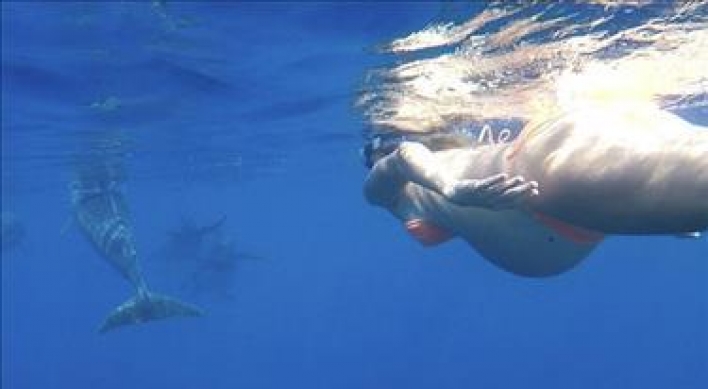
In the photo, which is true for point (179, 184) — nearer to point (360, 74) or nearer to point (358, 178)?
point (358, 178)

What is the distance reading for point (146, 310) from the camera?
1595cm

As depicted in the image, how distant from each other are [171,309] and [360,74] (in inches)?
239

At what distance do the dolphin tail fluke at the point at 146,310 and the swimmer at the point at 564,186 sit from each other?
8996mm

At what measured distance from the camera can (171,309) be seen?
52.9 ft

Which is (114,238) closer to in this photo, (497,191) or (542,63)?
(542,63)

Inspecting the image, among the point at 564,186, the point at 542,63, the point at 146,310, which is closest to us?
the point at 564,186

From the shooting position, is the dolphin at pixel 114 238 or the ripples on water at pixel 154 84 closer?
the ripples on water at pixel 154 84

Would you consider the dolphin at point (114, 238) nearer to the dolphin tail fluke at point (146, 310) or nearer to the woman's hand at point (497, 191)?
the dolphin tail fluke at point (146, 310)

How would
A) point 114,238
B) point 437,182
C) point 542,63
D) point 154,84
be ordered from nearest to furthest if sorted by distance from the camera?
point 437,182
point 542,63
point 154,84
point 114,238

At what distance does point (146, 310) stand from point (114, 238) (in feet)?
16.2

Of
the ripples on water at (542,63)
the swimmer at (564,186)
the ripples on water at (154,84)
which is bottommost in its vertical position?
the swimmer at (564,186)

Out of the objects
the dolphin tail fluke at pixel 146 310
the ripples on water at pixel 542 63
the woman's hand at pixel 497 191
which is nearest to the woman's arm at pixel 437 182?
the woman's hand at pixel 497 191

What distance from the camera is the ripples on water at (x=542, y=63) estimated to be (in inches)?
459

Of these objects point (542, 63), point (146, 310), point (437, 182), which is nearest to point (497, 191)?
point (437, 182)
